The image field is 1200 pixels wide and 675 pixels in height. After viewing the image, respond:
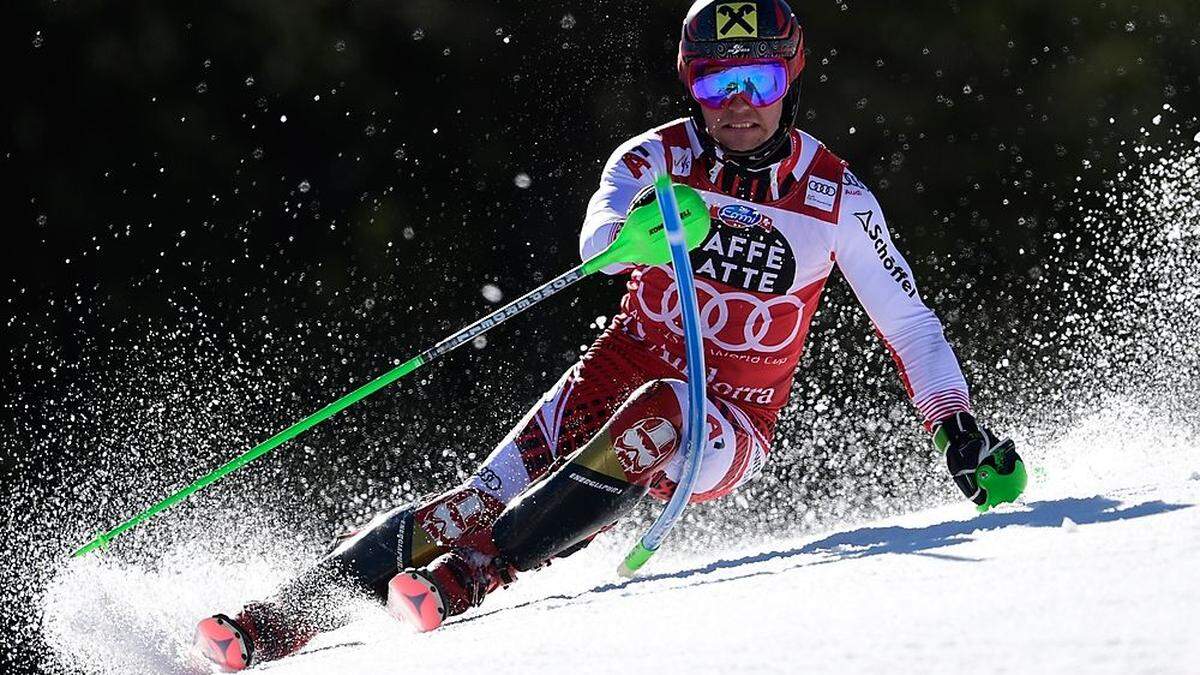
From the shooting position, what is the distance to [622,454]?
119 inches

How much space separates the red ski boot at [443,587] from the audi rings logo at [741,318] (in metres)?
0.78

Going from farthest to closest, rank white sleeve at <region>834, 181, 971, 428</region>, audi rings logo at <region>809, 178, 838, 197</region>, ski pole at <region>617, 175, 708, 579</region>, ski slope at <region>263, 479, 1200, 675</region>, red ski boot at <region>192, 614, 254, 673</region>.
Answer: audi rings logo at <region>809, 178, 838, 197</region> → white sleeve at <region>834, 181, 971, 428</region> → red ski boot at <region>192, 614, 254, 673</region> → ski pole at <region>617, 175, 708, 579</region> → ski slope at <region>263, 479, 1200, 675</region>

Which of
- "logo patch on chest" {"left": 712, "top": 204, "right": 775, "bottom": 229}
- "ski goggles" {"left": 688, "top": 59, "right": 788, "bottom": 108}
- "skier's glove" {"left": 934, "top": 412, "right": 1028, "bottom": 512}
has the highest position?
"ski goggles" {"left": 688, "top": 59, "right": 788, "bottom": 108}

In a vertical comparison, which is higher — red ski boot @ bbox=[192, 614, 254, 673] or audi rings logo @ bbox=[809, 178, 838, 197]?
audi rings logo @ bbox=[809, 178, 838, 197]

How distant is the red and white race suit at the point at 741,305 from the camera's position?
10.9 feet

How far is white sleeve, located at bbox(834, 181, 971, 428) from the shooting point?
332 cm

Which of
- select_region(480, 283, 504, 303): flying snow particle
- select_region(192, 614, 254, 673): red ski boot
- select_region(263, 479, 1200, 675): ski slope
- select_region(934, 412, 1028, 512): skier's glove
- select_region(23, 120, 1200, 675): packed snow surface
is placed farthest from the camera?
select_region(480, 283, 504, 303): flying snow particle

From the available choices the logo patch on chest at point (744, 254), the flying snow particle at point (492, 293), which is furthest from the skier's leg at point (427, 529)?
the flying snow particle at point (492, 293)

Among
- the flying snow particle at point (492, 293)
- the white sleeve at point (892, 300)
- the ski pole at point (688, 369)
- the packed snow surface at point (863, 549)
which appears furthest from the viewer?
the flying snow particle at point (492, 293)

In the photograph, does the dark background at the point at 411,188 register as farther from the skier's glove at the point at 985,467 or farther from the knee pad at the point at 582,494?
the knee pad at the point at 582,494

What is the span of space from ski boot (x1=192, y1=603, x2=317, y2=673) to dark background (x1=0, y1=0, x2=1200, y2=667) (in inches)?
178

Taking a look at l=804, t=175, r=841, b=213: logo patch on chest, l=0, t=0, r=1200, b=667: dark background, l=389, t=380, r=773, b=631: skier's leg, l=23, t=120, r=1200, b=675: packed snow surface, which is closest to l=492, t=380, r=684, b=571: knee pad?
l=389, t=380, r=773, b=631: skier's leg

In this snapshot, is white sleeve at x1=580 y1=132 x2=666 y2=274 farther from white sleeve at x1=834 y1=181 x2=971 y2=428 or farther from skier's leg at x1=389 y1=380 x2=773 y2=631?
white sleeve at x1=834 y1=181 x2=971 y2=428

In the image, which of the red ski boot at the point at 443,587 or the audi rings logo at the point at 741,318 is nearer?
the red ski boot at the point at 443,587
